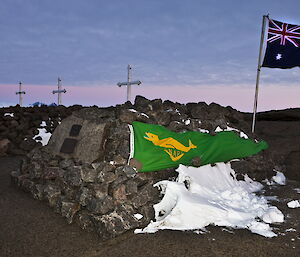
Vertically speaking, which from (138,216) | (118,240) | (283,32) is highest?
(283,32)

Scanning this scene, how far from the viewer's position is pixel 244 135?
887 cm

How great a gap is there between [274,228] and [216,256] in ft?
5.17

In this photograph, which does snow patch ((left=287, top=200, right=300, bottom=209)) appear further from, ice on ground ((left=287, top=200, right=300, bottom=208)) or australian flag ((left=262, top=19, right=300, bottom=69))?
australian flag ((left=262, top=19, right=300, bottom=69))

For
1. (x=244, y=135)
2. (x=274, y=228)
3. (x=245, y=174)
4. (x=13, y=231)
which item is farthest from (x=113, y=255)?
(x=244, y=135)

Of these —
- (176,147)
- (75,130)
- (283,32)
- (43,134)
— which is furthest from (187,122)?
(43,134)

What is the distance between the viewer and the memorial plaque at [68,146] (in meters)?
6.62

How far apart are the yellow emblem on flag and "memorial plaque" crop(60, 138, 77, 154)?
164cm

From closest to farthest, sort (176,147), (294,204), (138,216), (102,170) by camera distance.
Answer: (138,216) < (102,170) < (294,204) < (176,147)

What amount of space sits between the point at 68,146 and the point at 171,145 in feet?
7.71

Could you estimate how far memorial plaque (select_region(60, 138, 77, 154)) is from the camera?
6623 millimetres

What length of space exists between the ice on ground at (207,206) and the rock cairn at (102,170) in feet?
0.88

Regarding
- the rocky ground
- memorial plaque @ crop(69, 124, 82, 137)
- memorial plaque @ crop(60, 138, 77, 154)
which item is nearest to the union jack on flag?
the rocky ground

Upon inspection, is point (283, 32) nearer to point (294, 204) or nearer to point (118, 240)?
point (294, 204)

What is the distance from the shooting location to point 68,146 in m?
6.71
